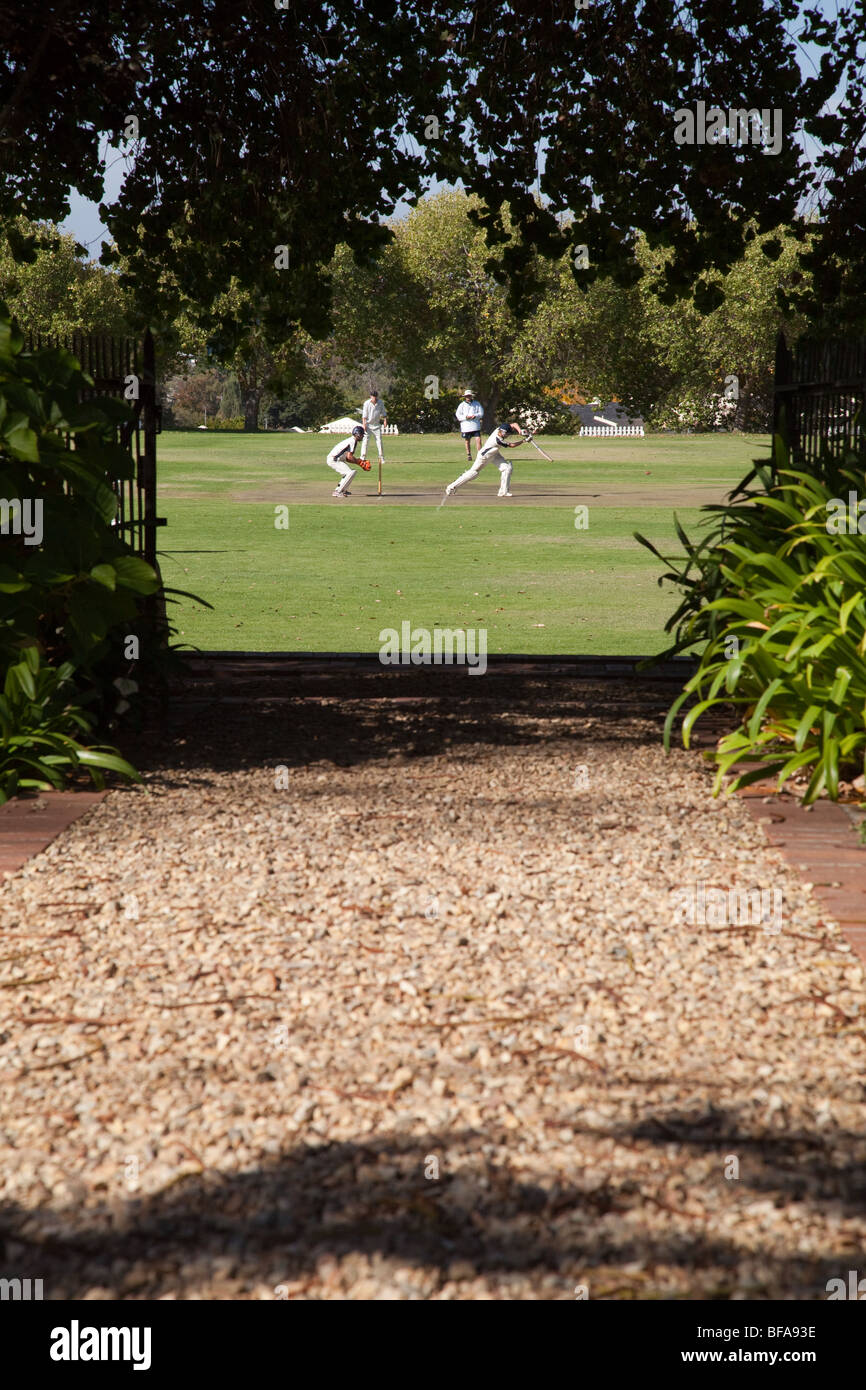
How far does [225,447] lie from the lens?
48.4 m

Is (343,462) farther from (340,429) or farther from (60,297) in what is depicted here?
(340,429)

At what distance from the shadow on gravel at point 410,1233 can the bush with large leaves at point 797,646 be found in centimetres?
295

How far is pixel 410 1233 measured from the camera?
243cm

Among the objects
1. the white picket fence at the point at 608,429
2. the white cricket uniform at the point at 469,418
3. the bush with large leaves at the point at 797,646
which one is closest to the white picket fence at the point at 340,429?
the white picket fence at the point at 608,429

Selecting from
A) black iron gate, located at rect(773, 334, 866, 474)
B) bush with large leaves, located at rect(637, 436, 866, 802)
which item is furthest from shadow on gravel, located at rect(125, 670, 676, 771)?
black iron gate, located at rect(773, 334, 866, 474)

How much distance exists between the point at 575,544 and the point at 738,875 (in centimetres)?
1355

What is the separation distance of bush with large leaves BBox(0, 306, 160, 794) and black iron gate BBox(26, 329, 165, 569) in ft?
3.17

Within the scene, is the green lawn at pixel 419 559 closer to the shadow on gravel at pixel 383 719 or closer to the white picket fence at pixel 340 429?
the shadow on gravel at pixel 383 719

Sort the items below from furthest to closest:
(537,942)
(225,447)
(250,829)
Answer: (225,447)
(250,829)
(537,942)

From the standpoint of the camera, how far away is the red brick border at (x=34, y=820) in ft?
15.6

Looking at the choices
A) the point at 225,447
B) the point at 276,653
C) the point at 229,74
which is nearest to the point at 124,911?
the point at 276,653

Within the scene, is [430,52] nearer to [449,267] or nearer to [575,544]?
[575,544]

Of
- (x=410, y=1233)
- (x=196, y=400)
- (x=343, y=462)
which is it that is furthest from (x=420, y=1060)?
(x=196, y=400)

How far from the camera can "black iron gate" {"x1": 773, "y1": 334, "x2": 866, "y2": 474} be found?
7.00 m
